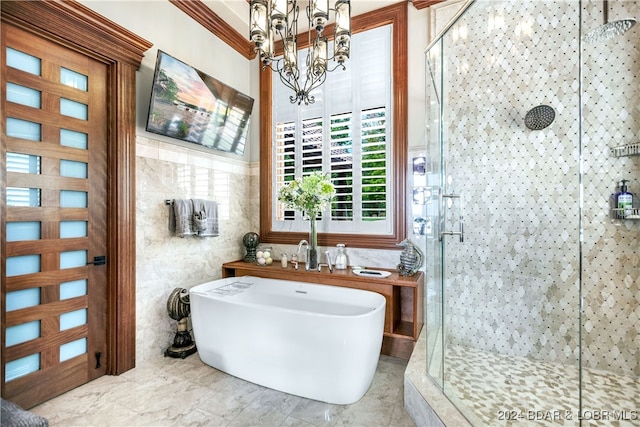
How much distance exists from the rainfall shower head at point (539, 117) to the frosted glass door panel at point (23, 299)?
11.9 feet

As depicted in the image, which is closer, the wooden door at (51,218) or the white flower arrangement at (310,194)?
the wooden door at (51,218)

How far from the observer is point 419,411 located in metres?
1.71

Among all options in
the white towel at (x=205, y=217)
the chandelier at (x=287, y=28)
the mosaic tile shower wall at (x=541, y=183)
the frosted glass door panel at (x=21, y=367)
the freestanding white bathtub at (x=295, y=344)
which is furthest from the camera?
the white towel at (x=205, y=217)

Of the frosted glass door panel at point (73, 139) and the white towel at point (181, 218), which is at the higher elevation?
the frosted glass door panel at point (73, 139)

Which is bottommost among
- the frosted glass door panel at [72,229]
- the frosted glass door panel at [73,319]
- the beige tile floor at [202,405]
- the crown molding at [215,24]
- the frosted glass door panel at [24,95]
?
the beige tile floor at [202,405]

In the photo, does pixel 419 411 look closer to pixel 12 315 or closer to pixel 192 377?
pixel 192 377

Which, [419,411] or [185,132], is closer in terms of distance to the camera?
[419,411]

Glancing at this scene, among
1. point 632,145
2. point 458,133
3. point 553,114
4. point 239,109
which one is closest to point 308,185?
point 239,109

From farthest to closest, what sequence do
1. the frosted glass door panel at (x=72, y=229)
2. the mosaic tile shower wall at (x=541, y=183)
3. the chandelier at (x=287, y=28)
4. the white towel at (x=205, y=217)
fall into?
the white towel at (x=205, y=217) → the mosaic tile shower wall at (x=541, y=183) → the frosted glass door panel at (x=72, y=229) → the chandelier at (x=287, y=28)

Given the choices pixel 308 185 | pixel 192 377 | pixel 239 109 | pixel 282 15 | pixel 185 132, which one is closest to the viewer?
pixel 282 15

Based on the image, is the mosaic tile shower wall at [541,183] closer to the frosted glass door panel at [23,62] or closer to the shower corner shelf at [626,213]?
the shower corner shelf at [626,213]

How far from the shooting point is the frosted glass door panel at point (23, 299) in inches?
68.3

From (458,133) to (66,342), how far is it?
3332mm

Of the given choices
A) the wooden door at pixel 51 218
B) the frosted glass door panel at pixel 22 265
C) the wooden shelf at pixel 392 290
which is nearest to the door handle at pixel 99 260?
the wooden door at pixel 51 218
